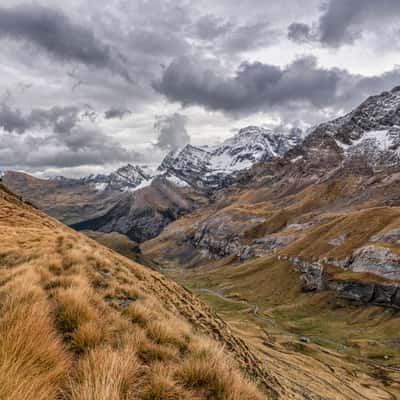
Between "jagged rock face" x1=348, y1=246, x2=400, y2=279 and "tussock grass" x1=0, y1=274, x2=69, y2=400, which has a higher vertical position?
"jagged rock face" x1=348, y1=246, x2=400, y2=279

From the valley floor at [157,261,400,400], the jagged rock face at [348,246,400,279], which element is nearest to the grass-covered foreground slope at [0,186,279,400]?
the valley floor at [157,261,400,400]

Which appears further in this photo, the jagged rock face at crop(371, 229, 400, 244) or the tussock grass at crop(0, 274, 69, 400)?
the jagged rock face at crop(371, 229, 400, 244)

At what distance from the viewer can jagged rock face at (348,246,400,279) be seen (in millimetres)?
109706

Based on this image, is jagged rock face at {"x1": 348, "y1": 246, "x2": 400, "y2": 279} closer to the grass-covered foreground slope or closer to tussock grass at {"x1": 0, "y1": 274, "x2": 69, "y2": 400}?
the grass-covered foreground slope

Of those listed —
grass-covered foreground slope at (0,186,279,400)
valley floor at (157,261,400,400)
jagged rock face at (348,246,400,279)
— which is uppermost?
jagged rock face at (348,246,400,279)

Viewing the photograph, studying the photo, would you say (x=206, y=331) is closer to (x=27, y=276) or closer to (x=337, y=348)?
(x=27, y=276)

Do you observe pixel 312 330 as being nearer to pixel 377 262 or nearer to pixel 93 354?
pixel 377 262

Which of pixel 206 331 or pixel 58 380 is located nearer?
pixel 58 380

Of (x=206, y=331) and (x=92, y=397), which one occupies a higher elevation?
(x=92, y=397)

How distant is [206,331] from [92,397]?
14769 mm

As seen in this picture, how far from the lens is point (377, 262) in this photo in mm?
116062

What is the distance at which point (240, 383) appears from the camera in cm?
573

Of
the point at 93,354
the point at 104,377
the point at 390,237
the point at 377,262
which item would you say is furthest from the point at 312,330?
the point at 104,377

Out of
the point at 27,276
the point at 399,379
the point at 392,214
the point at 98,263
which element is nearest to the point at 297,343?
the point at 399,379
